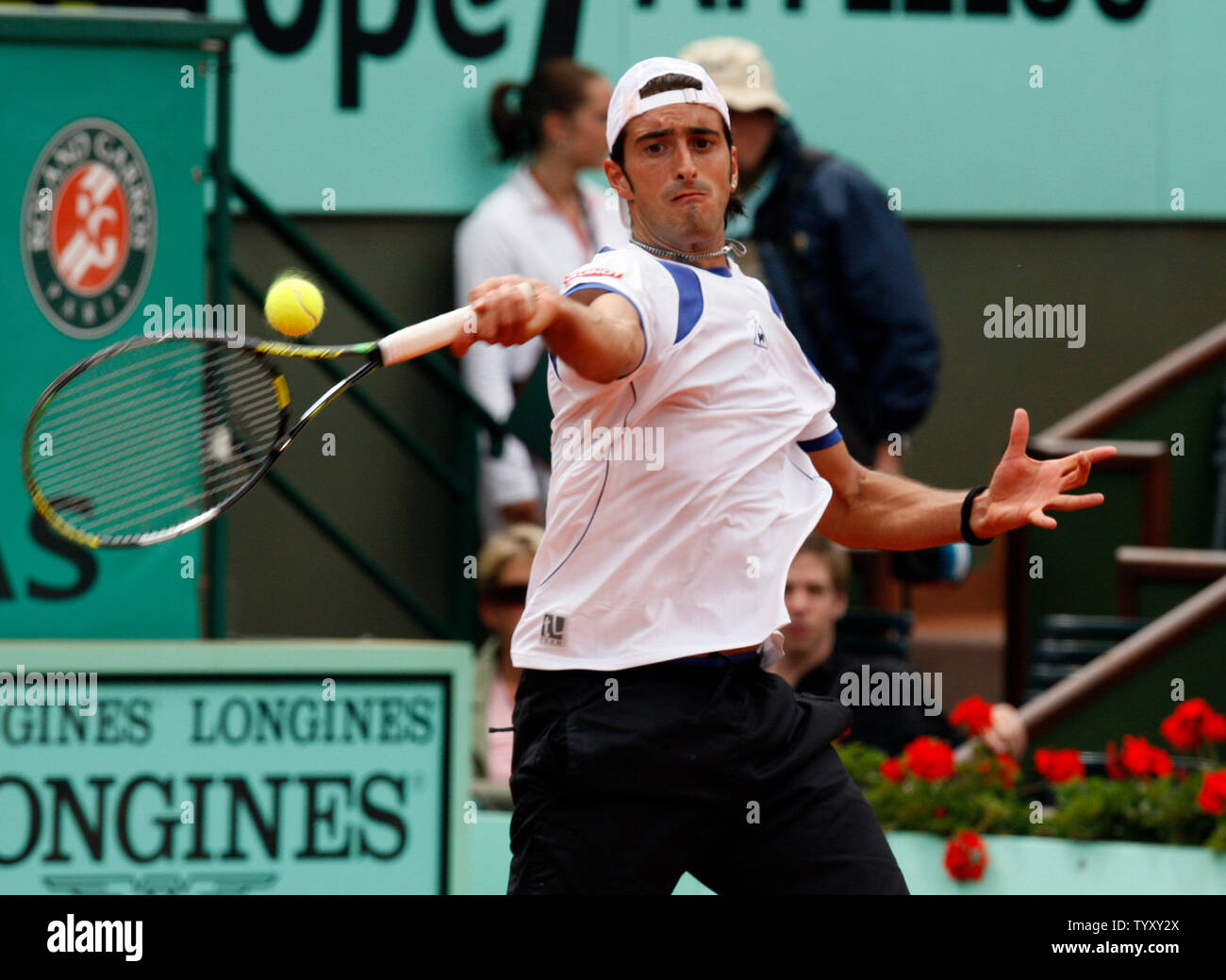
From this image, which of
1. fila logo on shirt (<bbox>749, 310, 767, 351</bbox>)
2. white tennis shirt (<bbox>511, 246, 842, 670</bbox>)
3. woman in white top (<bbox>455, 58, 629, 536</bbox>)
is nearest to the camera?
white tennis shirt (<bbox>511, 246, 842, 670</bbox>)

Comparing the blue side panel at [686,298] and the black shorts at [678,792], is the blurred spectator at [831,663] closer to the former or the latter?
the black shorts at [678,792]

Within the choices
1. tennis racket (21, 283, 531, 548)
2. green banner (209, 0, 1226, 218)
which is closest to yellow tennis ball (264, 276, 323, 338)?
tennis racket (21, 283, 531, 548)

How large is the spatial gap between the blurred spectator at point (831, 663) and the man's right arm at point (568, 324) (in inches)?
78.4

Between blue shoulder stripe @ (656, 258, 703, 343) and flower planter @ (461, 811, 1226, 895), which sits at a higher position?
blue shoulder stripe @ (656, 258, 703, 343)

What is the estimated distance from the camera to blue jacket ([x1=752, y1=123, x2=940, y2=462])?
580 cm

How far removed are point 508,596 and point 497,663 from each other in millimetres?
184

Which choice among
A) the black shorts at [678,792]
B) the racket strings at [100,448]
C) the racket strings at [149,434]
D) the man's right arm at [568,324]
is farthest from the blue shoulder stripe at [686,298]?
the racket strings at [100,448]

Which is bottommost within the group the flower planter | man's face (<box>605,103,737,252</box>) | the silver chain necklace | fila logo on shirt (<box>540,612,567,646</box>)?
the flower planter

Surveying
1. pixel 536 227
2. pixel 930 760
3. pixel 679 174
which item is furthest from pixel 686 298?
pixel 536 227

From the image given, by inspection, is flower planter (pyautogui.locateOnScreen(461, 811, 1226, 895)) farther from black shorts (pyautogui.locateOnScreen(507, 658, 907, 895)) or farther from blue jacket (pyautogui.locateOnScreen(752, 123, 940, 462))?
black shorts (pyautogui.locateOnScreen(507, 658, 907, 895))

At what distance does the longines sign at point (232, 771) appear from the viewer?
516cm

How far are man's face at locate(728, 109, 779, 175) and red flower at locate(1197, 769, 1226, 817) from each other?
2.04m

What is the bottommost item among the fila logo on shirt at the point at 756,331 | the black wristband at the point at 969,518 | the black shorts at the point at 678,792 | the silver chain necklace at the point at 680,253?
the black shorts at the point at 678,792

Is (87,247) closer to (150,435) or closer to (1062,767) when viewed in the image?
(150,435)
